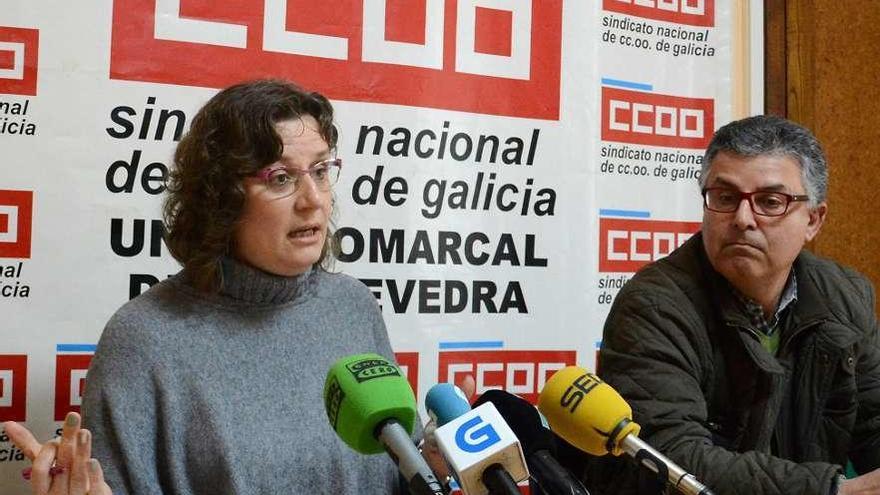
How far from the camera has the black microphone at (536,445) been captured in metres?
0.98

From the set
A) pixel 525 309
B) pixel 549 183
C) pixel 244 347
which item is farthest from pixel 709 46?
pixel 244 347

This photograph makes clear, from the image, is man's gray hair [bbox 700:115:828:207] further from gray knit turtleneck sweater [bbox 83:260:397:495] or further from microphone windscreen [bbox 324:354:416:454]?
microphone windscreen [bbox 324:354:416:454]

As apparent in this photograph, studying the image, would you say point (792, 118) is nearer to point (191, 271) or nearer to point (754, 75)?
point (754, 75)

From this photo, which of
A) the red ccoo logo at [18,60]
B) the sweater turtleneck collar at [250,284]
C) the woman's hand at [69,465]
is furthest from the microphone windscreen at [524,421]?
the red ccoo logo at [18,60]

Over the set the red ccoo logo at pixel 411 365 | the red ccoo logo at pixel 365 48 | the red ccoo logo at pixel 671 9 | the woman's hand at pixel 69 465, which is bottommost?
the woman's hand at pixel 69 465

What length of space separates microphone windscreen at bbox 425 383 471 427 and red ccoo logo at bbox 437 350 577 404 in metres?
1.27

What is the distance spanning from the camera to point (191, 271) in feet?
5.53

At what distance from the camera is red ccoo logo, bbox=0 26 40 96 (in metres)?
1.90

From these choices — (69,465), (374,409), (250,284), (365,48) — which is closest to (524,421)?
(374,409)

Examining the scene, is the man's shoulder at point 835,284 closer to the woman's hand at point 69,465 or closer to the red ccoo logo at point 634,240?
the red ccoo logo at point 634,240

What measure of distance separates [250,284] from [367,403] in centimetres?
77

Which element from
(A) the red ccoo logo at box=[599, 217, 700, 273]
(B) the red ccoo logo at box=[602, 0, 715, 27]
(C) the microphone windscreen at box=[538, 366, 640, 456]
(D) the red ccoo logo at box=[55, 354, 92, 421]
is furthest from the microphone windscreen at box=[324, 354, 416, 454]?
(B) the red ccoo logo at box=[602, 0, 715, 27]

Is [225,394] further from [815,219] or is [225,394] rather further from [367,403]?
[815,219]

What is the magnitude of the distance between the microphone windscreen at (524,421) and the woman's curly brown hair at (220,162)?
2.45ft
